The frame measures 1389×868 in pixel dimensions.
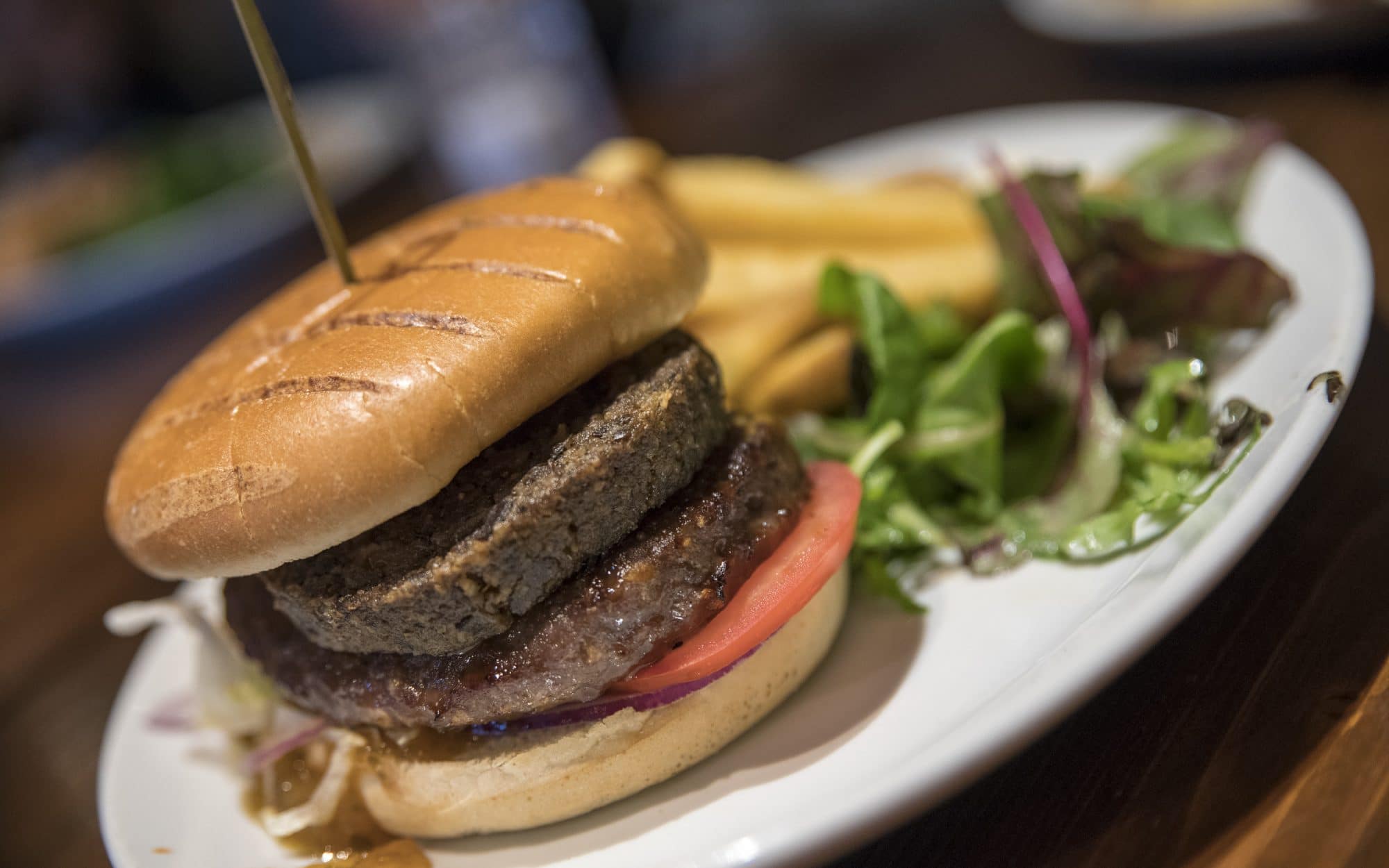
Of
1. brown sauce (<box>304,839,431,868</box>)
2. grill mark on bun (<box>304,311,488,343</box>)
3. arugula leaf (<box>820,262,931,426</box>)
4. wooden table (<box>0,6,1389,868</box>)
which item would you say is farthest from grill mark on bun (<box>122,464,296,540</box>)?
arugula leaf (<box>820,262,931,426</box>)

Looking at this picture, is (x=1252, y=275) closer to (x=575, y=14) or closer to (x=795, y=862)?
(x=795, y=862)

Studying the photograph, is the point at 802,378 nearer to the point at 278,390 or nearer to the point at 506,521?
the point at 506,521

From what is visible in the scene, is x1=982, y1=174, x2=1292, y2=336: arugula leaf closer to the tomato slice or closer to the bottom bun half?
the tomato slice

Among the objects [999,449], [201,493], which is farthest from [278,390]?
[999,449]

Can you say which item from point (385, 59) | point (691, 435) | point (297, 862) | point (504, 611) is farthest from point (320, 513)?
point (385, 59)

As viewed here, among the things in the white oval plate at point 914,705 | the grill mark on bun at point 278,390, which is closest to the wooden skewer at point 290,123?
the grill mark on bun at point 278,390
